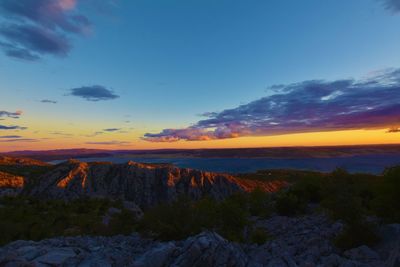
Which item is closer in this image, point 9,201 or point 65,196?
point 9,201

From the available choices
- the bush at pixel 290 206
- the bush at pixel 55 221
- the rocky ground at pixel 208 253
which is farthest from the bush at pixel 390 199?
the bush at pixel 55 221

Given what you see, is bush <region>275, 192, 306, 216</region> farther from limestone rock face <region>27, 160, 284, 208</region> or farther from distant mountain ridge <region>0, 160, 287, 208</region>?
limestone rock face <region>27, 160, 284, 208</region>

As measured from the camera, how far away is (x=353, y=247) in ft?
37.1

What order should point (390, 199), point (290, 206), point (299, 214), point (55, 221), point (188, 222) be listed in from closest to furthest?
point (390, 199), point (188, 222), point (299, 214), point (290, 206), point (55, 221)

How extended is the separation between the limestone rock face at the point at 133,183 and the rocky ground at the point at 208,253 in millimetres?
71763

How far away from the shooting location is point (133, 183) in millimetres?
95562

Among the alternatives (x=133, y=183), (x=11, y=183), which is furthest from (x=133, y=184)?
(x=11, y=183)

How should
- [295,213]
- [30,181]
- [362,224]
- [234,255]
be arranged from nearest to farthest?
[234,255], [362,224], [295,213], [30,181]

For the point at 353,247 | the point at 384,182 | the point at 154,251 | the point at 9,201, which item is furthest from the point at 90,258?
the point at 9,201

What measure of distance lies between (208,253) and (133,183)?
88886mm

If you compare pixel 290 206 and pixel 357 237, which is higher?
pixel 357 237

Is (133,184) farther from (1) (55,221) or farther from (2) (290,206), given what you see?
(2) (290,206)

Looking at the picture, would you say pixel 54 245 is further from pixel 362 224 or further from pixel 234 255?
pixel 362 224

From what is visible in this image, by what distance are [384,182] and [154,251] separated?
10.4 metres
